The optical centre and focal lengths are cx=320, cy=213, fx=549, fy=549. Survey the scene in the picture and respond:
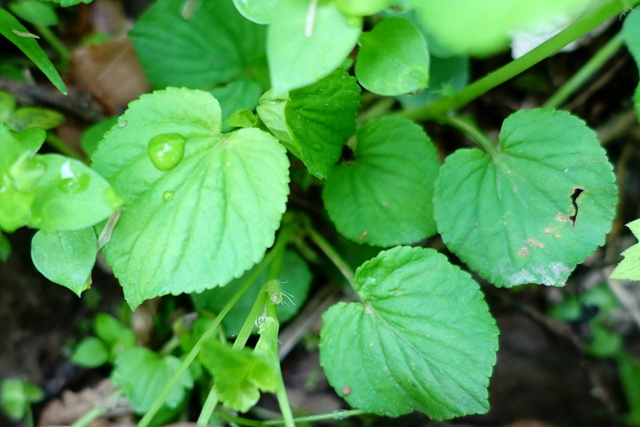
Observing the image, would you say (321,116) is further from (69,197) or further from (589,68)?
(589,68)

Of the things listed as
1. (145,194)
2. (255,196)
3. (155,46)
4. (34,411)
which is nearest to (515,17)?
(255,196)

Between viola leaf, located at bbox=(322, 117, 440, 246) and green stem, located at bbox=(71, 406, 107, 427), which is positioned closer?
viola leaf, located at bbox=(322, 117, 440, 246)

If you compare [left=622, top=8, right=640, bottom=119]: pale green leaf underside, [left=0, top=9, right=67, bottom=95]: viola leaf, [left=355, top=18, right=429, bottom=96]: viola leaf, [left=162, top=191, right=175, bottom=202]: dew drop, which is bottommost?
[left=162, top=191, right=175, bottom=202]: dew drop

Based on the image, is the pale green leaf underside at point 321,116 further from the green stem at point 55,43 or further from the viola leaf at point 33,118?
the green stem at point 55,43

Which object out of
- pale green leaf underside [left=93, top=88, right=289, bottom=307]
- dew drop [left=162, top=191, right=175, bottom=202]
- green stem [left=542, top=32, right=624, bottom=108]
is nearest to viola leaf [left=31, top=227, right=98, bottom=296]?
pale green leaf underside [left=93, top=88, right=289, bottom=307]

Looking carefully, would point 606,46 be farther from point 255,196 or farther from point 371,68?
point 255,196

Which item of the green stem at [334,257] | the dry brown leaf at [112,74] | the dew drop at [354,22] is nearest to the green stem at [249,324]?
the green stem at [334,257]

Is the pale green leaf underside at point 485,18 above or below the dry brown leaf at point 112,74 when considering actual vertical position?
above

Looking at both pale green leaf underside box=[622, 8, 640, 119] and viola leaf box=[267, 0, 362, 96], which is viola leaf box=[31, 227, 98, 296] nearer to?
viola leaf box=[267, 0, 362, 96]
